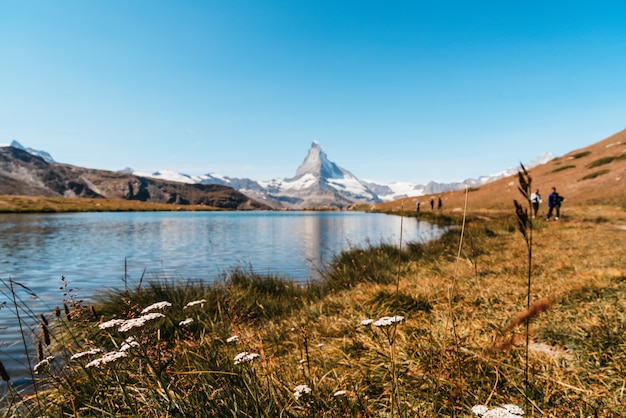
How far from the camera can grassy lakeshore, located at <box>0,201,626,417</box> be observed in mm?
2725

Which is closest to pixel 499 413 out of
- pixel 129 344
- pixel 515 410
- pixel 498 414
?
pixel 498 414

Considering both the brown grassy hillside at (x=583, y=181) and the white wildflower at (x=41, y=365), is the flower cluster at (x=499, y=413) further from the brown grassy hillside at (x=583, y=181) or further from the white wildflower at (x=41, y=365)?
the brown grassy hillside at (x=583, y=181)

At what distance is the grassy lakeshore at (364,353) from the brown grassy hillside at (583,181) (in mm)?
24691

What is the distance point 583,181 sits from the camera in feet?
148

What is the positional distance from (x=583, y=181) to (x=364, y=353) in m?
56.2

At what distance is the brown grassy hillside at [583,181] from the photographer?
3856 cm

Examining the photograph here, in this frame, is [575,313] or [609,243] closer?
[575,313]

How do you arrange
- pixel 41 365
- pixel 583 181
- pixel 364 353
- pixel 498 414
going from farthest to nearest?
pixel 583 181 < pixel 364 353 < pixel 41 365 < pixel 498 414

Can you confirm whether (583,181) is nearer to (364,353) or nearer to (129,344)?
(364,353)

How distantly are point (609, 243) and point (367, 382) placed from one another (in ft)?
44.8

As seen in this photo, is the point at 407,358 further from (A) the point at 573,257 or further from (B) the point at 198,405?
(A) the point at 573,257

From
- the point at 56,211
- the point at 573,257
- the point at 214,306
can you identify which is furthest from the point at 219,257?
the point at 56,211

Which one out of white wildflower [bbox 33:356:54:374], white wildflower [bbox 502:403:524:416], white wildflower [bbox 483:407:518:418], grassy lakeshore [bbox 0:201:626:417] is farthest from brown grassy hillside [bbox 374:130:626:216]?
white wildflower [bbox 33:356:54:374]

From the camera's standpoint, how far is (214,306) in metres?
7.87
